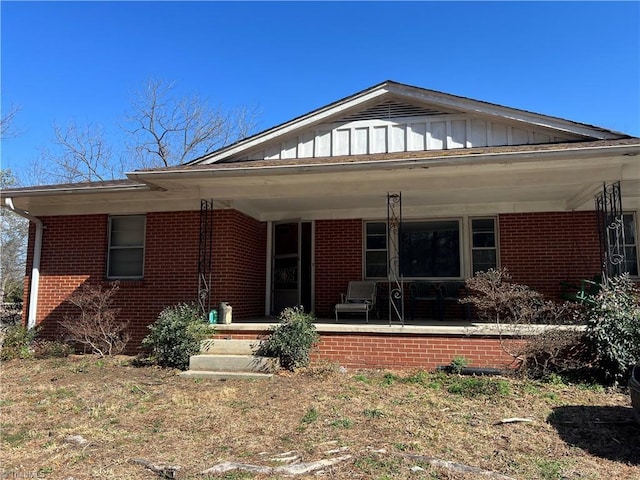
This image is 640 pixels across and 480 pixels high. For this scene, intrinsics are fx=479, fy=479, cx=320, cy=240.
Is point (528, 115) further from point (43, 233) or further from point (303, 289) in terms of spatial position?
point (43, 233)

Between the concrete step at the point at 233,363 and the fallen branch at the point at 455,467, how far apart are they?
3.53 m

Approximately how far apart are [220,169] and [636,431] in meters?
6.25

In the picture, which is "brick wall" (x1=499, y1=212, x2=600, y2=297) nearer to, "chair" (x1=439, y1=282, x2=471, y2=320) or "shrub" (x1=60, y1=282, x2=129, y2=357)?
"chair" (x1=439, y1=282, x2=471, y2=320)

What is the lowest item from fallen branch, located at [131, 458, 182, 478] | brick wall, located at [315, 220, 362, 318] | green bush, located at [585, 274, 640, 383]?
fallen branch, located at [131, 458, 182, 478]

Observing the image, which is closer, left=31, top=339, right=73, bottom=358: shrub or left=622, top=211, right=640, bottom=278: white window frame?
left=31, top=339, right=73, bottom=358: shrub

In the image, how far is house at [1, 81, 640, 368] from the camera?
7.43 metres

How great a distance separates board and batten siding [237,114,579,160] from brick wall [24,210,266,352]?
1930 millimetres

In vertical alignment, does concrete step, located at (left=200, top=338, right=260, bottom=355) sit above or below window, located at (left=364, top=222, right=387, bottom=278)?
below

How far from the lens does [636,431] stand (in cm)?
473

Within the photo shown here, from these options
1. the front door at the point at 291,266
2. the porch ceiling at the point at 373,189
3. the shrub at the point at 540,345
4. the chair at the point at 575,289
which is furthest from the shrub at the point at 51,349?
the chair at the point at 575,289

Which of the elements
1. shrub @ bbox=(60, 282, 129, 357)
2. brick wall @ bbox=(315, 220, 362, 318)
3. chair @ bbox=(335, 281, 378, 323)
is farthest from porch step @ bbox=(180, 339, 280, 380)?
brick wall @ bbox=(315, 220, 362, 318)

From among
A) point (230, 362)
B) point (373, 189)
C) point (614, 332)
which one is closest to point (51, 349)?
point (230, 362)

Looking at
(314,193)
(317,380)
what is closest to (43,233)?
(314,193)

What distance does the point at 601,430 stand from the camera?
4.77m
